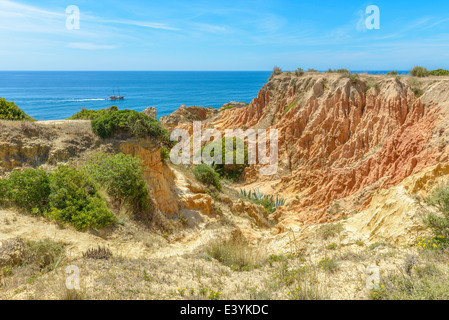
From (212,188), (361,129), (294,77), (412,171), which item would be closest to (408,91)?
(361,129)

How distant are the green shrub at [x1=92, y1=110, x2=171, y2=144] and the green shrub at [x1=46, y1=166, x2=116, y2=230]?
4965mm

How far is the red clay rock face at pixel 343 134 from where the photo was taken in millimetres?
15016

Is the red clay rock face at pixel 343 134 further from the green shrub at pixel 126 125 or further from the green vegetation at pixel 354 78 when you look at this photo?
the green shrub at pixel 126 125

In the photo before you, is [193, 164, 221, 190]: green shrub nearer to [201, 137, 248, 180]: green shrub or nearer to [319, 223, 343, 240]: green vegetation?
[319, 223, 343, 240]: green vegetation

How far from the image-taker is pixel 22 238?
17.2 feet

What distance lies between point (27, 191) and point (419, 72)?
92.5ft

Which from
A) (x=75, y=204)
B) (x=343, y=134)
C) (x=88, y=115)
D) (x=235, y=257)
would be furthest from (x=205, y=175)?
(x=343, y=134)

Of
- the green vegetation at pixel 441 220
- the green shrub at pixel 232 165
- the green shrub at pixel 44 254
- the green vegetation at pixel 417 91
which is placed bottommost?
the green shrub at pixel 232 165

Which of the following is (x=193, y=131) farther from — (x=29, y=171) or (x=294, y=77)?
(x=29, y=171)

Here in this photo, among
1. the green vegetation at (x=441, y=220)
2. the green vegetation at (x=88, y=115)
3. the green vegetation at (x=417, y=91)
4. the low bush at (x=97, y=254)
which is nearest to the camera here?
the low bush at (x=97, y=254)

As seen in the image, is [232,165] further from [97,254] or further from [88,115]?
[97,254]

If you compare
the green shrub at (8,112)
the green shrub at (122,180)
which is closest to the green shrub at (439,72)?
the green shrub at (122,180)

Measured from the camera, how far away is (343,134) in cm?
2184
